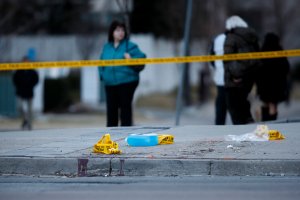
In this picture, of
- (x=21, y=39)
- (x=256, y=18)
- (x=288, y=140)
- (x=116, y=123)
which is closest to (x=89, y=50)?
(x=21, y=39)

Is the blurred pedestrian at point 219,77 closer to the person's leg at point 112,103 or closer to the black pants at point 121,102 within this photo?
the black pants at point 121,102

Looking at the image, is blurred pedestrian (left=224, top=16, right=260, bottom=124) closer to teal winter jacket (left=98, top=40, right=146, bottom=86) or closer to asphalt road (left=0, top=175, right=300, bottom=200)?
teal winter jacket (left=98, top=40, right=146, bottom=86)

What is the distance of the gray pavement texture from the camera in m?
9.12

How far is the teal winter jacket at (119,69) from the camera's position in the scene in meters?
13.0

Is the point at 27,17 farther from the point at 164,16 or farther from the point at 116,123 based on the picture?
the point at 116,123

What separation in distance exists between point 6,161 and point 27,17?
81.9ft

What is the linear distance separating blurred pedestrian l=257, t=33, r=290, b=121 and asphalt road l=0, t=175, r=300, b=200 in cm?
541

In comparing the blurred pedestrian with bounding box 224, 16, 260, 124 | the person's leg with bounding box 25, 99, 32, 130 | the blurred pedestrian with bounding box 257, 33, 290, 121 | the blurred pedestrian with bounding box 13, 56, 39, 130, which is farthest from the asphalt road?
the blurred pedestrian with bounding box 13, 56, 39, 130

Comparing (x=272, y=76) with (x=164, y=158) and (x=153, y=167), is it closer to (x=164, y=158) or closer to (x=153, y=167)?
(x=164, y=158)

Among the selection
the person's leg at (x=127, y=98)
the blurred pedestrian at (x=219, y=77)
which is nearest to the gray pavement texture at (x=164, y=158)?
the person's leg at (x=127, y=98)

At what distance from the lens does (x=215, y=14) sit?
97.9 ft

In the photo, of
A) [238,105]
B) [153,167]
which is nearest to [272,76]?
[238,105]

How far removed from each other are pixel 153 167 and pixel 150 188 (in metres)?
0.86

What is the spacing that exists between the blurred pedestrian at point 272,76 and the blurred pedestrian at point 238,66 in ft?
2.83
